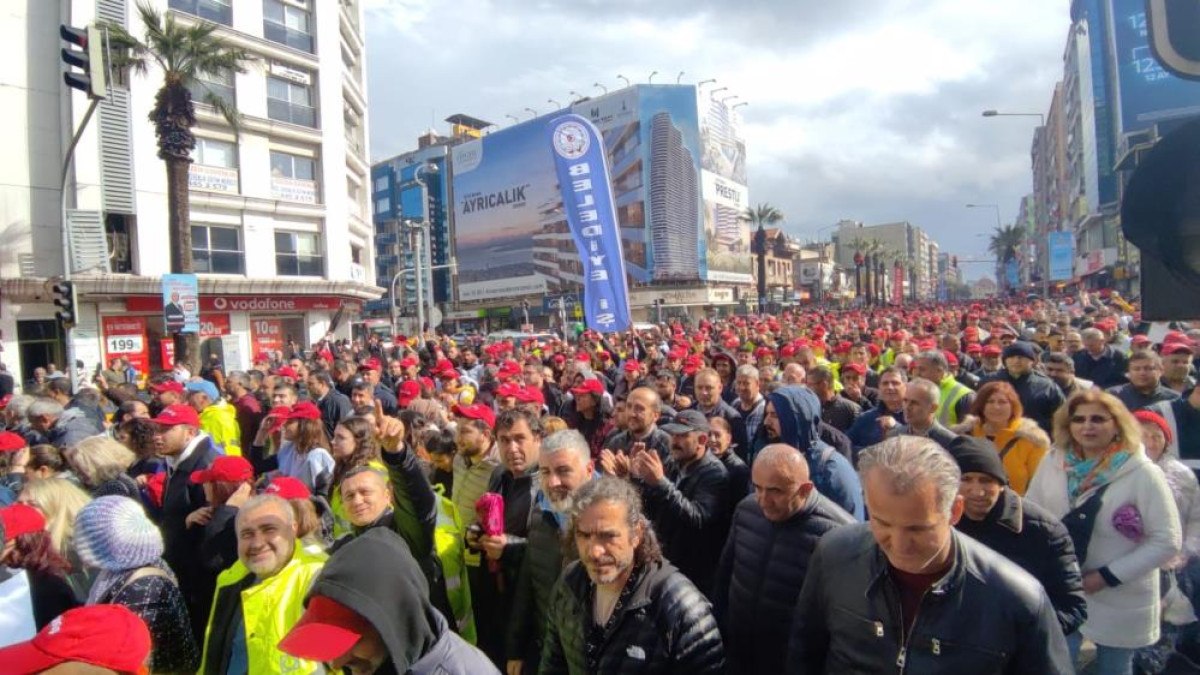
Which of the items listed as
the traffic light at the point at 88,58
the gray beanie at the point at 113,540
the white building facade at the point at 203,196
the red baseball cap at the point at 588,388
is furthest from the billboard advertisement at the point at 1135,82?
the gray beanie at the point at 113,540

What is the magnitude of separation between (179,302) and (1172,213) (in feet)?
59.9

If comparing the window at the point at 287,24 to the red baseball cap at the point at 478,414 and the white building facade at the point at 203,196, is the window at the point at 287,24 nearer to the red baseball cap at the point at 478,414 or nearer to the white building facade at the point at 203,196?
the white building facade at the point at 203,196

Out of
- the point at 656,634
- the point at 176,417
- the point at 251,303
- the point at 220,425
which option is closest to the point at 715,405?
the point at 656,634

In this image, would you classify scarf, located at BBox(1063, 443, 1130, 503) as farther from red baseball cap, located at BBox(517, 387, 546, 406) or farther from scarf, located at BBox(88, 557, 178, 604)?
scarf, located at BBox(88, 557, 178, 604)

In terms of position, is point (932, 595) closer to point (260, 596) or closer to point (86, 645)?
point (86, 645)

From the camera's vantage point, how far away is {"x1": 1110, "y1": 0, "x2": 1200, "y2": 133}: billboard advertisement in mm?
41062

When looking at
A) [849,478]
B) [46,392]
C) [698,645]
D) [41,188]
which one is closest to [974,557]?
[698,645]

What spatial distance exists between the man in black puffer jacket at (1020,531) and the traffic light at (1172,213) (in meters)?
1.23

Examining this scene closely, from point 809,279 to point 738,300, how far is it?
4039 centimetres

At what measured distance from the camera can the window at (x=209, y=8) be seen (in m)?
23.7

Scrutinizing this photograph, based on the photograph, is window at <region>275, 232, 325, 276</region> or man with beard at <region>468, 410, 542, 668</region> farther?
window at <region>275, 232, 325, 276</region>

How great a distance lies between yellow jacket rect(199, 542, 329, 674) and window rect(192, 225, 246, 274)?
80.7ft

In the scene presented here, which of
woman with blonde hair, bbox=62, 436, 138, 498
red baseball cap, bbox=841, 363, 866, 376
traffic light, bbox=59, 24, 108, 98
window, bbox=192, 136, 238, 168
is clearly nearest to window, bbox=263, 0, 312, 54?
window, bbox=192, 136, 238, 168

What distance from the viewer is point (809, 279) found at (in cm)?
10288
